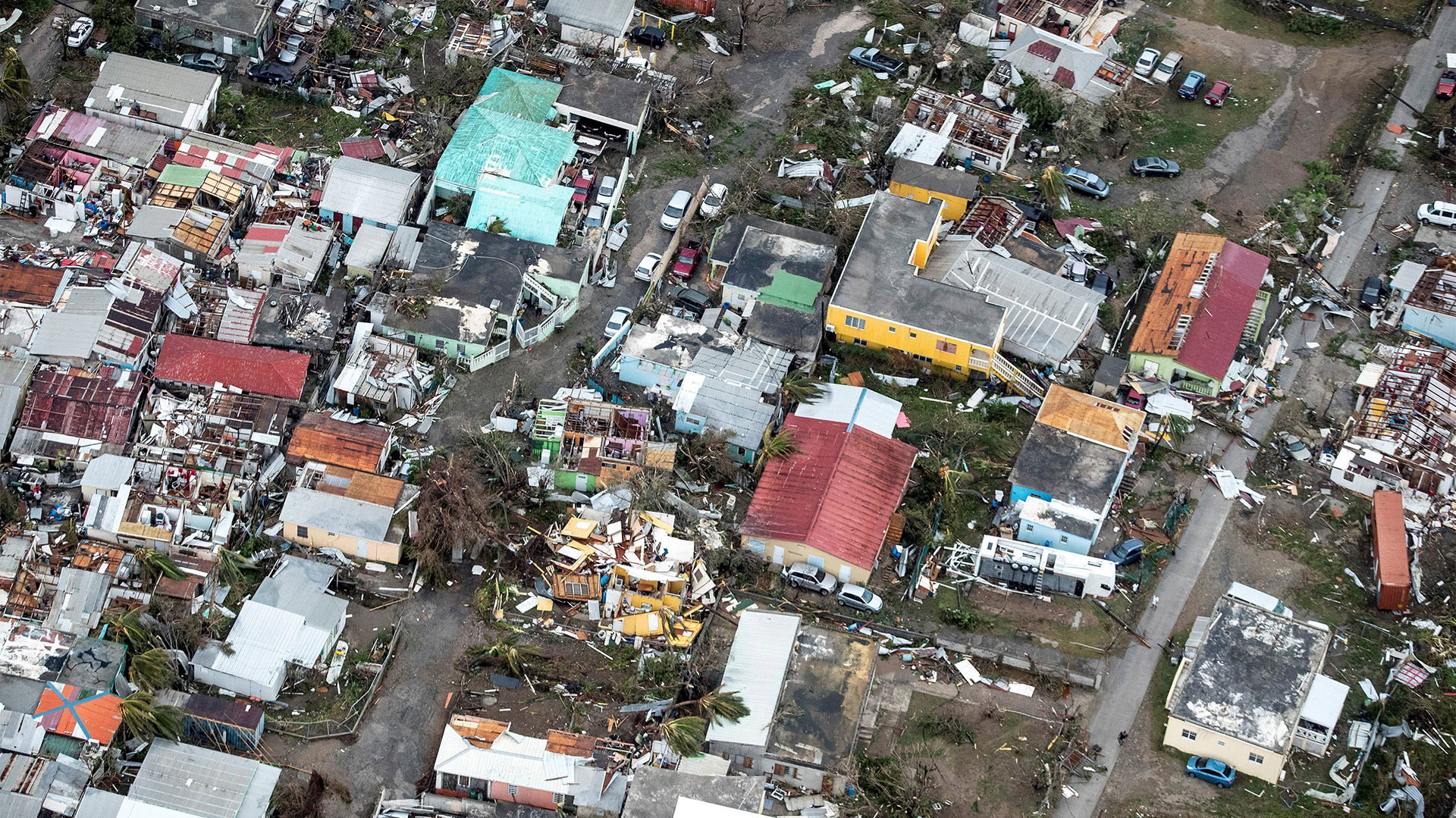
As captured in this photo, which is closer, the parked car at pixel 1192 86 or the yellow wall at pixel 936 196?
the yellow wall at pixel 936 196

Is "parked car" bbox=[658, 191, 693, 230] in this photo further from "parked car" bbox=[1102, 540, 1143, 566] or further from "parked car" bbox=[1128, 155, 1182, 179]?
"parked car" bbox=[1102, 540, 1143, 566]

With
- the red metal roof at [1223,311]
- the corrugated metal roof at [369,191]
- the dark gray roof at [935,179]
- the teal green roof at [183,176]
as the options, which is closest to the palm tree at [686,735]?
the red metal roof at [1223,311]

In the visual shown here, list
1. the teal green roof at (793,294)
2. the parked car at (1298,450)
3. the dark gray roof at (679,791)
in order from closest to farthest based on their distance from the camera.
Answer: the dark gray roof at (679,791)
the parked car at (1298,450)
the teal green roof at (793,294)

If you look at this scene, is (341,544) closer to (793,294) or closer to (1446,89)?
(793,294)

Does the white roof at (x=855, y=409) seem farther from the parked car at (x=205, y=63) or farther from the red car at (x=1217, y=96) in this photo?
the parked car at (x=205, y=63)

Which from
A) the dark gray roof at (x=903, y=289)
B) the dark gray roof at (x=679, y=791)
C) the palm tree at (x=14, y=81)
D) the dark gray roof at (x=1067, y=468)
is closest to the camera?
the dark gray roof at (x=679, y=791)

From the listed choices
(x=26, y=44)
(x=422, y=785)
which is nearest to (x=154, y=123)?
(x=26, y=44)
